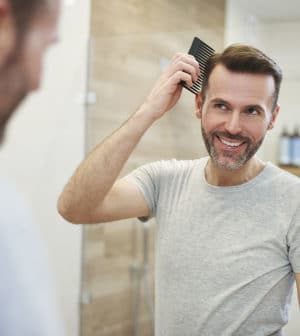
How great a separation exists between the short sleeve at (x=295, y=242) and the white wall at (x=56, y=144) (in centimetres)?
49

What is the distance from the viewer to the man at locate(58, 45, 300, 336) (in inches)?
44.1

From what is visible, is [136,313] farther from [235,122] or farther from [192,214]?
[235,122]

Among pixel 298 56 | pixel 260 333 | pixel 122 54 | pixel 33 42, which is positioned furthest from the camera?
pixel 298 56

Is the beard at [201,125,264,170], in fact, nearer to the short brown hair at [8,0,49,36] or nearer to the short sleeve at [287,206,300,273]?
the short sleeve at [287,206,300,273]

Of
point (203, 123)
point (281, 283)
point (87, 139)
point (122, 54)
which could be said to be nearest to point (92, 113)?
point (87, 139)

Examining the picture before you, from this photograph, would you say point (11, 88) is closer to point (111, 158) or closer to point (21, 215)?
point (21, 215)

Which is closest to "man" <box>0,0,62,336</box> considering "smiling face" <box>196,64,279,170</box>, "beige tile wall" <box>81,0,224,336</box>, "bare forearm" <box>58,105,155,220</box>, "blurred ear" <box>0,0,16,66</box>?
"blurred ear" <box>0,0,16,66</box>

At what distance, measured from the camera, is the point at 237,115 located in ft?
3.76

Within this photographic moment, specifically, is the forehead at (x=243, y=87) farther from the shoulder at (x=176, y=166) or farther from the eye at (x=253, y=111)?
the shoulder at (x=176, y=166)

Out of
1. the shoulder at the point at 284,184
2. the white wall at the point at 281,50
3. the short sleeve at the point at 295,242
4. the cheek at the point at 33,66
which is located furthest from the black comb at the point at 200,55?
the white wall at the point at 281,50

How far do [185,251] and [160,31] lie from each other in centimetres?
140

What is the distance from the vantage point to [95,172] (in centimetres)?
117

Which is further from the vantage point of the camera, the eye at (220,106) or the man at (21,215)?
the eye at (220,106)

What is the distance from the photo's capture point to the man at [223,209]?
112 cm
